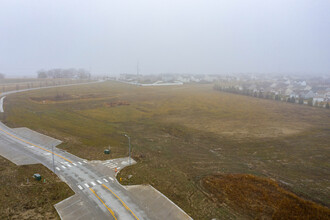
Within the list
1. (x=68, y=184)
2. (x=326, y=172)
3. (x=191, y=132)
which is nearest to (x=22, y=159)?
(x=68, y=184)

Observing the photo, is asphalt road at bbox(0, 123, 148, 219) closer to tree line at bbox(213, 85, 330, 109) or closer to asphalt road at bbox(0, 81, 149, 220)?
asphalt road at bbox(0, 81, 149, 220)

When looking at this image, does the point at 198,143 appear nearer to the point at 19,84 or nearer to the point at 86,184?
the point at 86,184

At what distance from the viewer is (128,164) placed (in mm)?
26438

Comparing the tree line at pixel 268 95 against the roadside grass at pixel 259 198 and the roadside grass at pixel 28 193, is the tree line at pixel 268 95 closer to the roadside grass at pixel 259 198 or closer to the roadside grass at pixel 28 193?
the roadside grass at pixel 259 198

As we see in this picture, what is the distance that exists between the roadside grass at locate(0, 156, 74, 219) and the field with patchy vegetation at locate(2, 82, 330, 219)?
6.53 m

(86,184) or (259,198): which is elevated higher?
(86,184)

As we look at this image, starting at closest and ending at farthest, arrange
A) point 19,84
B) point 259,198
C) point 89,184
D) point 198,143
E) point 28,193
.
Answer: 1. point 28,193
2. point 259,198
3. point 89,184
4. point 198,143
5. point 19,84

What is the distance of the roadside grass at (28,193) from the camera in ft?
56.2

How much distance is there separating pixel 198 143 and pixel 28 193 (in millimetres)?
25399

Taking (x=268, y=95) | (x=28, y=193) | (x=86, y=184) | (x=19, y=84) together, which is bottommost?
(x=28, y=193)

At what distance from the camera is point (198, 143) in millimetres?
35688

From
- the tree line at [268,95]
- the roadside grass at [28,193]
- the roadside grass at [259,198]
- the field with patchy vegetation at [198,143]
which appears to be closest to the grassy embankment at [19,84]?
the field with patchy vegetation at [198,143]

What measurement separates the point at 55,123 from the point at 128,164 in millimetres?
27548

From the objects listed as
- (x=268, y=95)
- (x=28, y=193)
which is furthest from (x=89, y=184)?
(x=268, y=95)
